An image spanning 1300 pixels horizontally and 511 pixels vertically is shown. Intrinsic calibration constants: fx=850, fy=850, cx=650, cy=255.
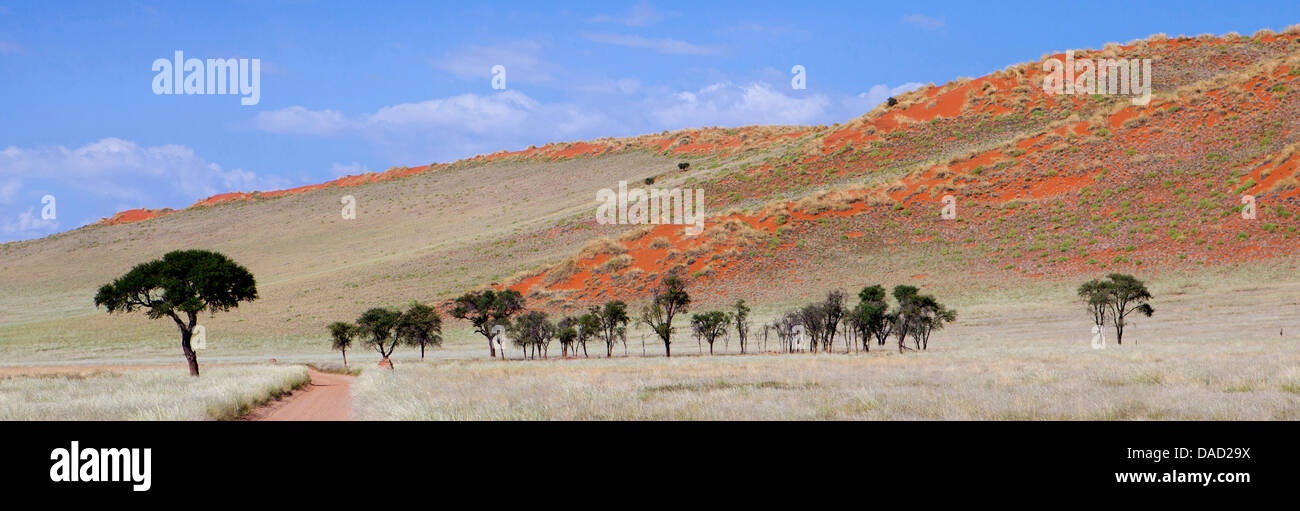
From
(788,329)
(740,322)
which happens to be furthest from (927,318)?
(740,322)

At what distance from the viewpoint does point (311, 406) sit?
19312 mm

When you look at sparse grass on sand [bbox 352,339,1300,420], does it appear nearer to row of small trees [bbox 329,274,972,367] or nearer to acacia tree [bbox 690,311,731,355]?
row of small trees [bbox 329,274,972,367]

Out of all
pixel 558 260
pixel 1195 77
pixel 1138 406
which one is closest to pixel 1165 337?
pixel 1138 406

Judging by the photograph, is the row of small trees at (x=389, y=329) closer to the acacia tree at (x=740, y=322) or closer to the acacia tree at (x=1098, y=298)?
the acacia tree at (x=740, y=322)

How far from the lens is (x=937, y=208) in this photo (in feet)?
272

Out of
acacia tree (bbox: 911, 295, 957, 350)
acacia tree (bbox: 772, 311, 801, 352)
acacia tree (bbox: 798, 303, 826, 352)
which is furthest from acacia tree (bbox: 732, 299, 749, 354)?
acacia tree (bbox: 911, 295, 957, 350)

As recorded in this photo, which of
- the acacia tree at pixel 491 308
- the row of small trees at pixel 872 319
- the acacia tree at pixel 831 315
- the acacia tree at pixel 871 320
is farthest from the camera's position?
the acacia tree at pixel 491 308

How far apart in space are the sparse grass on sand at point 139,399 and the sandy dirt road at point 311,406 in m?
0.28

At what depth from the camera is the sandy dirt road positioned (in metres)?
16.7

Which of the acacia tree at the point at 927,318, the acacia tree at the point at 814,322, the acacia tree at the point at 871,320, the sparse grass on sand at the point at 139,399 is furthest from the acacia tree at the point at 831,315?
the sparse grass on sand at the point at 139,399

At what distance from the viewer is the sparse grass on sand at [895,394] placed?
12867 mm

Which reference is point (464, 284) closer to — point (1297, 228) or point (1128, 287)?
point (1128, 287)

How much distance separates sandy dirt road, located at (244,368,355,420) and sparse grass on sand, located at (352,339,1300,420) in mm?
503
